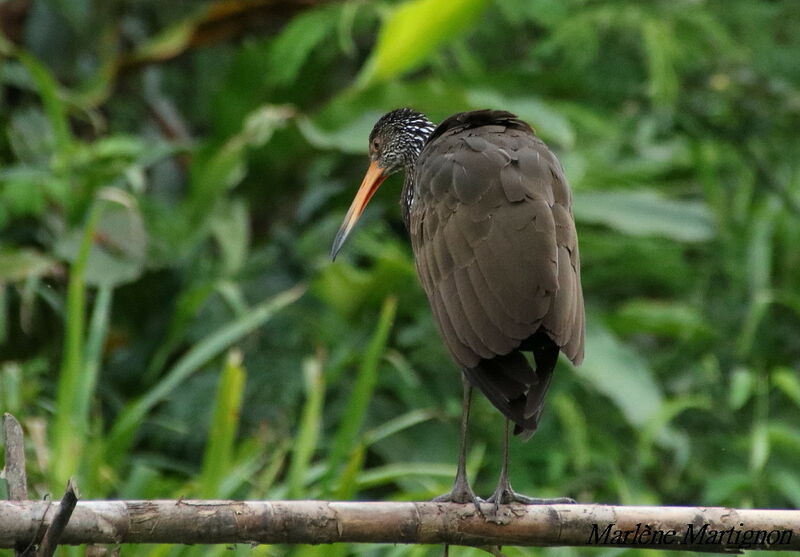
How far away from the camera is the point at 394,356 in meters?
5.75

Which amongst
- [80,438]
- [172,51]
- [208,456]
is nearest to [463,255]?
[208,456]

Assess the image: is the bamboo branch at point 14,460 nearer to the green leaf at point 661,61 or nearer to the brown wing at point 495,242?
the brown wing at point 495,242

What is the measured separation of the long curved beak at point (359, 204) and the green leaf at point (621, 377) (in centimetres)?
164

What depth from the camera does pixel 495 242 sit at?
3346mm

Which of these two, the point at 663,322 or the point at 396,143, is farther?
the point at 663,322

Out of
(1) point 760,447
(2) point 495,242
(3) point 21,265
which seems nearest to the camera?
(2) point 495,242

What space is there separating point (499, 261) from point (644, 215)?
306cm

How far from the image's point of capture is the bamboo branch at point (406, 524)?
272cm

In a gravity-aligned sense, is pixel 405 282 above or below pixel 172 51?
below

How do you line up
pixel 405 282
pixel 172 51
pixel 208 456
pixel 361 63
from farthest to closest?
pixel 361 63 < pixel 172 51 < pixel 405 282 < pixel 208 456

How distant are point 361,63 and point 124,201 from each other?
2.82 metres

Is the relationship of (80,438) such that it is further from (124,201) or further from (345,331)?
(345,331)

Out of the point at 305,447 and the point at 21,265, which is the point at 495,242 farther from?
the point at 21,265

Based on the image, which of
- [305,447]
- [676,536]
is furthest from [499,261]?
[305,447]
